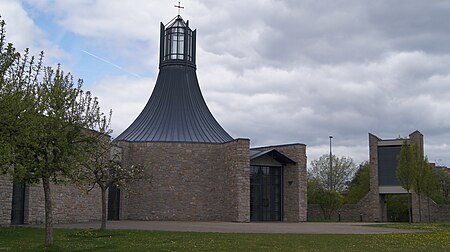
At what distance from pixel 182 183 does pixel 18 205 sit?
11.7 meters

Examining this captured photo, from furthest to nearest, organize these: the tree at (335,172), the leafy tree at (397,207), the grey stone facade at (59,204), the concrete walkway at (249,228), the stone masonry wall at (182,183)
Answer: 1. the tree at (335,172)
2. the leafy tree at (397,207)
3. the stone masonry wall at (182,183)
4. the grey stone facade at (59,204)
5. the concrete walkway at (249,228)

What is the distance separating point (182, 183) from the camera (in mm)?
34781

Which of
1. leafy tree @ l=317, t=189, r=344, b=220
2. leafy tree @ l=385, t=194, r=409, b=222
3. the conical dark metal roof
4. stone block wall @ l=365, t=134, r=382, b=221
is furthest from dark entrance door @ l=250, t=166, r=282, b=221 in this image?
leafy tree @ l=385, t=194, r=409, b=222

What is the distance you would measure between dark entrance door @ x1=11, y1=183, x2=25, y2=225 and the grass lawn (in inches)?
215

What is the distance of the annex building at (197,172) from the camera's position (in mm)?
33781

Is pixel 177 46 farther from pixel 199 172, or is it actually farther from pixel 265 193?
pixel 265 193

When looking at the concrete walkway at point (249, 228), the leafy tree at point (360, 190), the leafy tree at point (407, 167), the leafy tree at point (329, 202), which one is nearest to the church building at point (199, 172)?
the leafy tree at point (407, 167)

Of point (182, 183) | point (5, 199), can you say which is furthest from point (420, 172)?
point (5, 199)

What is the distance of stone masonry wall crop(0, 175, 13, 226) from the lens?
73.9 feet

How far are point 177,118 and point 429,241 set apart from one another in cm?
2302

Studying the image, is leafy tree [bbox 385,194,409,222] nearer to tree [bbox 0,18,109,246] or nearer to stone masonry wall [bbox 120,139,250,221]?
stone masonry wall [bbox 120,139,250,221]

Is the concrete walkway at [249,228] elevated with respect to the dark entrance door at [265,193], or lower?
lower

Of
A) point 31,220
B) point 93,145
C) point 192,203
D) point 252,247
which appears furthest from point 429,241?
point 192,203

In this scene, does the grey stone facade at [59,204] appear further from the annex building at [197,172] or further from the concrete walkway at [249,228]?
the concrete walkway at [249,228]
